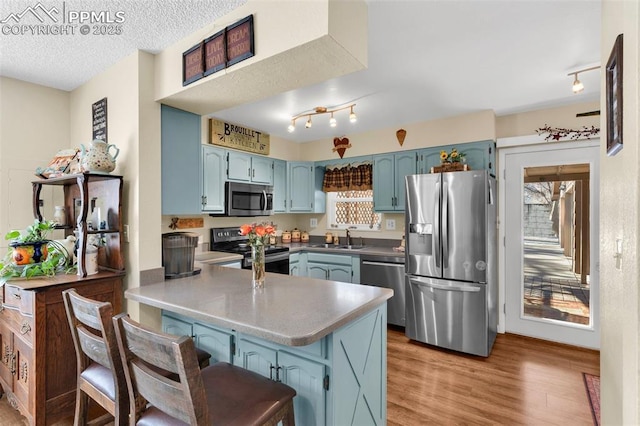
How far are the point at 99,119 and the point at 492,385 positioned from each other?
3.79 m

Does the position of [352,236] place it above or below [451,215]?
below

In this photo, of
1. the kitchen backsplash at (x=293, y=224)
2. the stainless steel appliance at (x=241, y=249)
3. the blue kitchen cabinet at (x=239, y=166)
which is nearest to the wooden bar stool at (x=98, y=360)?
the kitchen backsplash at (x=293, y=224)

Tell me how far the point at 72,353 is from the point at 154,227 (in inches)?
37.1

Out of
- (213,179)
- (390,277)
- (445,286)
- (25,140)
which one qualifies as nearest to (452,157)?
(445,286)

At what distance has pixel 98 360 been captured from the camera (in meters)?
1.40

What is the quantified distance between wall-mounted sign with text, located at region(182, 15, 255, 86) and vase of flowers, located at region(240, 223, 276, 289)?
3.16 feet

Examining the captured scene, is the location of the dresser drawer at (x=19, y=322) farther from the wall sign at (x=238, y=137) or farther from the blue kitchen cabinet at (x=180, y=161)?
the wall sign at (x=238, y=137)

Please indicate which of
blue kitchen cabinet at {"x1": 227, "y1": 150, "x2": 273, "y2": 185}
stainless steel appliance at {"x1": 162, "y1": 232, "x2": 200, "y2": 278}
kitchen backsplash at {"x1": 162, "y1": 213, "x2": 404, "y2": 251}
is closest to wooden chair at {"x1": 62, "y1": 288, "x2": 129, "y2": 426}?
stainless steel appliance at {"x1": 162, "y1": 232, "x2": 200, "y2": 278}

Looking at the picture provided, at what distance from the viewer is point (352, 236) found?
4668 millimetres

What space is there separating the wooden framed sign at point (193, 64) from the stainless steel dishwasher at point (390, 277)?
8.99ft

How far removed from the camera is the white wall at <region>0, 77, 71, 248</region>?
246 cm

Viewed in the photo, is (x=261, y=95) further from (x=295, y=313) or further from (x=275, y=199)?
(x=275, y=199)

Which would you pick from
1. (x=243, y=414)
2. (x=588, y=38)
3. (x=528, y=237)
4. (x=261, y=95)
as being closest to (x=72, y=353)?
(x=243, y=414)

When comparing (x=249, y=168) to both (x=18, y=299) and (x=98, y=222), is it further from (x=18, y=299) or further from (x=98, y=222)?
(x=18, y=299)
